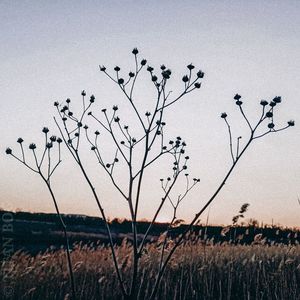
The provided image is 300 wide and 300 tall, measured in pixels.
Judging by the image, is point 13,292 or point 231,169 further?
point 13,292

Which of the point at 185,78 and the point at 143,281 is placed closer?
the point at 185,78

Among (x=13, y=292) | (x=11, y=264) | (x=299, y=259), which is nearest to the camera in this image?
(x=13, y=292)

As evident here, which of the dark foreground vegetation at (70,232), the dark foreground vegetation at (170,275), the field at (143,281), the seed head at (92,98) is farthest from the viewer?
the dark foreground vegetation at (70,232)

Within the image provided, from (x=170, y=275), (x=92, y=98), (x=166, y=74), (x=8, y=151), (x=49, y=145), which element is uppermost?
(x=166, y=74)

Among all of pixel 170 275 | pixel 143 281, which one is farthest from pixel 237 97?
pixel 170 275

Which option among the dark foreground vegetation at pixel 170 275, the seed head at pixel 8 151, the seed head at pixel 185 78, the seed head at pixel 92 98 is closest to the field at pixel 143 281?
the dark foreground vegetation at pixel 170 275

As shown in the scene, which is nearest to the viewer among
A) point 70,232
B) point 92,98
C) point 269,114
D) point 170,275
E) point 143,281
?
point 269,114

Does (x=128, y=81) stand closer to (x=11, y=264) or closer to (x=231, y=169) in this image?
(x=231, y=169)

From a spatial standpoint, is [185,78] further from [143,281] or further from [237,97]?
[143,281]

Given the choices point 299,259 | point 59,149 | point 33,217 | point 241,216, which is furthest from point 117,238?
point 59,149

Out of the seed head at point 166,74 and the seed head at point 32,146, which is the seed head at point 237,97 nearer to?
the seed head at point 166,74

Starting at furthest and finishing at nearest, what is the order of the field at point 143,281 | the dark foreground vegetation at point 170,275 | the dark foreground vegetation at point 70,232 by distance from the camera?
1. the dark foreground vegetation at point 70,232
2. the field at point 143,281
3. the dark foreground vegetation at point 170,275

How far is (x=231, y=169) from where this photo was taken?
3016 millimetres

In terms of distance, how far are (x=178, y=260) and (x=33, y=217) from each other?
81.9ft
